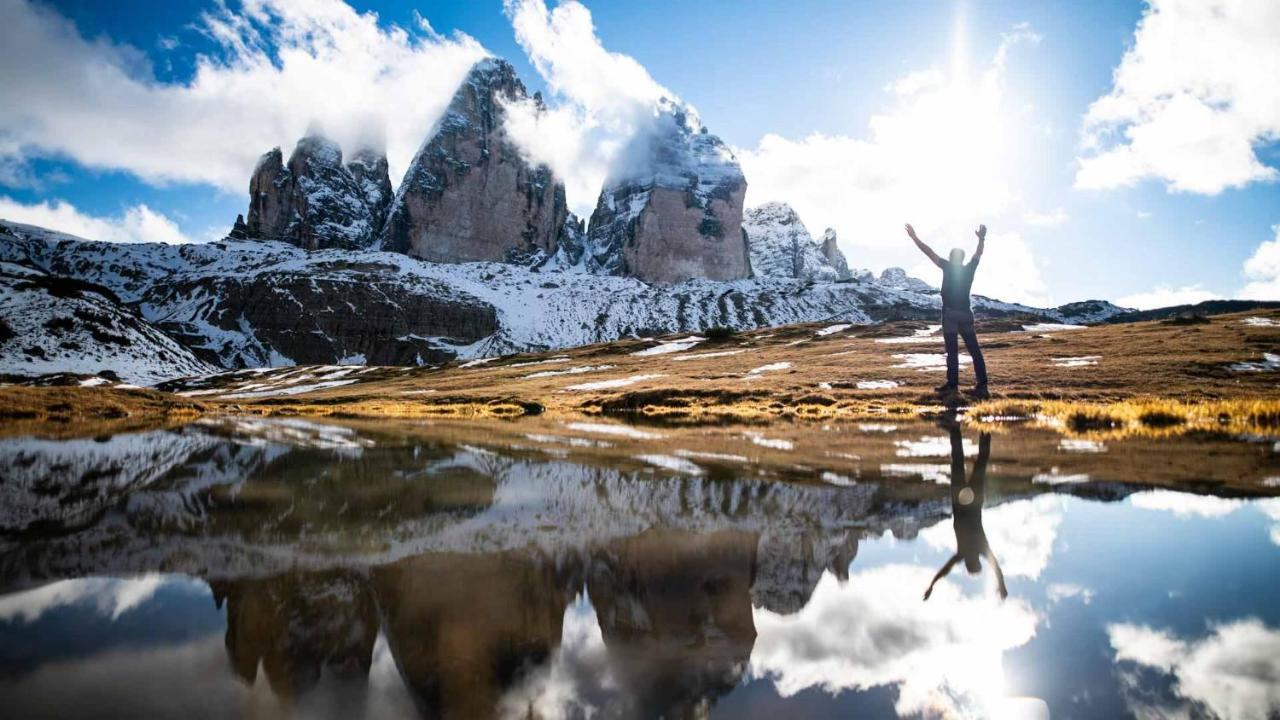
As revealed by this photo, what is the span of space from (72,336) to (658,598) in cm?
11575

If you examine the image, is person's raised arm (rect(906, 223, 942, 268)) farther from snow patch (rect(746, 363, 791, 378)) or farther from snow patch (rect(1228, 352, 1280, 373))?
snow patch (rect(746, 363, 791, 378))

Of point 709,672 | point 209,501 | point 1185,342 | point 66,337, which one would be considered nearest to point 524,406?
point 209,501

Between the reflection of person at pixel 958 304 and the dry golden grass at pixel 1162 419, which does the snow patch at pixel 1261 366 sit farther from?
the dry golden grass at pixel 1162 419

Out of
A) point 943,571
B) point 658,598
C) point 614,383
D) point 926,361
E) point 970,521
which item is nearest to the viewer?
point 658,598

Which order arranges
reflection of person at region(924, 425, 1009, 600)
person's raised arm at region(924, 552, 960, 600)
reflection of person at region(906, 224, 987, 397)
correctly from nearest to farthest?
person's raised arm at region(924, 552, 960, 600) < reflection of person at region(924, 425, 1009, 600) < reflection of person at region(906, 224, 987, 397)

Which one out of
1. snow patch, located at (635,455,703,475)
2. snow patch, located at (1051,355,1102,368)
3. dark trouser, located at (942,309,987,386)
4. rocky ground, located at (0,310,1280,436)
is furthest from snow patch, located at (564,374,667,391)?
snow patch, located at (635,455,703,475)

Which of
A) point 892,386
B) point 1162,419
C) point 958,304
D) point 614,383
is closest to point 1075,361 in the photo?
point 892,386

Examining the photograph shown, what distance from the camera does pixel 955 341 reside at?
28188mm

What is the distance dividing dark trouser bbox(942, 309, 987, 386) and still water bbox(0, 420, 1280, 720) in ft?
61.0

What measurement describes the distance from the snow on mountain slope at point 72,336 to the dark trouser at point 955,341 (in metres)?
98.5

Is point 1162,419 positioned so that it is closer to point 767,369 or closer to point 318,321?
point 767,369

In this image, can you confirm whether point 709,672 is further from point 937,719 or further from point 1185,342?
point 1185,342

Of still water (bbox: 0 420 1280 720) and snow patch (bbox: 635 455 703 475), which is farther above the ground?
still water (bbox: 0 420 1280 720)

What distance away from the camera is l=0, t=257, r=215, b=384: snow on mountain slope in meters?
82.1
